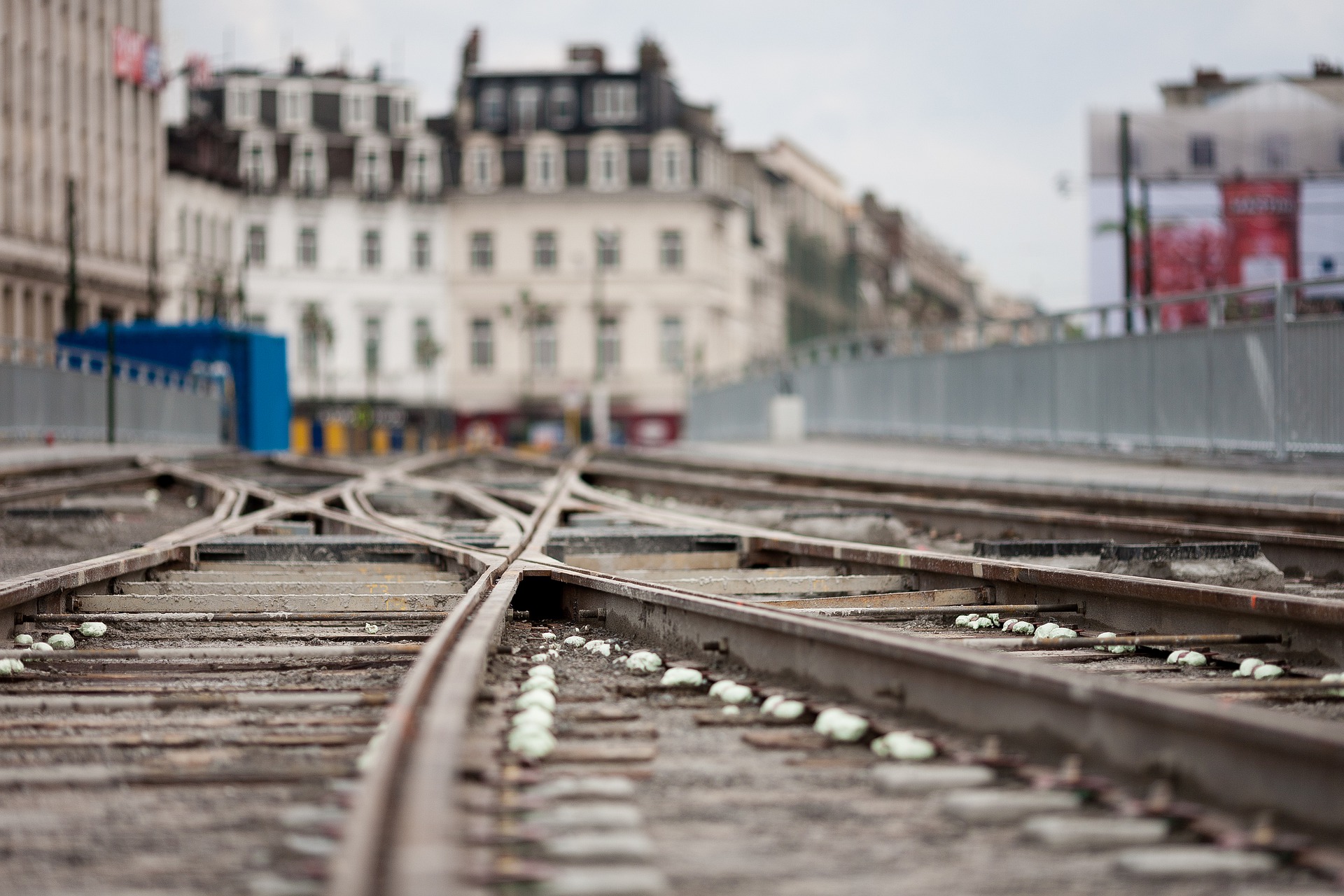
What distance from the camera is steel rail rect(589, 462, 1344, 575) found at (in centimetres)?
1004

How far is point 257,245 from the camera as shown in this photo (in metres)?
83.8

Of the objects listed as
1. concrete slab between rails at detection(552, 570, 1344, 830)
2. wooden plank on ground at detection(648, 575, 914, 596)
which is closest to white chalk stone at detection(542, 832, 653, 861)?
concrete slab between rails at detection(552, 570, 1344, 830)

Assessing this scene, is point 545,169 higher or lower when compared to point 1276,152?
higher

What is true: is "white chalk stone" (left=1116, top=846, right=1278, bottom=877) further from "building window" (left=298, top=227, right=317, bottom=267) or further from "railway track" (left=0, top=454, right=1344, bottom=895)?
"building window" (left=298, top=227, right=317, bottom=267)

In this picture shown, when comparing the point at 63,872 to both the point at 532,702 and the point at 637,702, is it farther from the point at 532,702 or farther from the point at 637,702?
the point at 637,702

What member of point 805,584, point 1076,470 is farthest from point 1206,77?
point 805,584

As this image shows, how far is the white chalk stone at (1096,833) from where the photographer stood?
12.3 ft

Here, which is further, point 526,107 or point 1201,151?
point 526,107

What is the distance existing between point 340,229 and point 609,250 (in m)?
12.7

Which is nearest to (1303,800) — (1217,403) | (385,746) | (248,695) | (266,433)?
(385,746)

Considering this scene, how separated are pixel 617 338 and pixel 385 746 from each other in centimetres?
8199

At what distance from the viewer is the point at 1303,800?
3740 mm

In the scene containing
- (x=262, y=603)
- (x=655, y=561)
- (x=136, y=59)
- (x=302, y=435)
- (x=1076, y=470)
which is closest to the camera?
(x=262, y=603)

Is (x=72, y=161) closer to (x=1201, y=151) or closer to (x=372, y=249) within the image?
(x=372, y=249)
